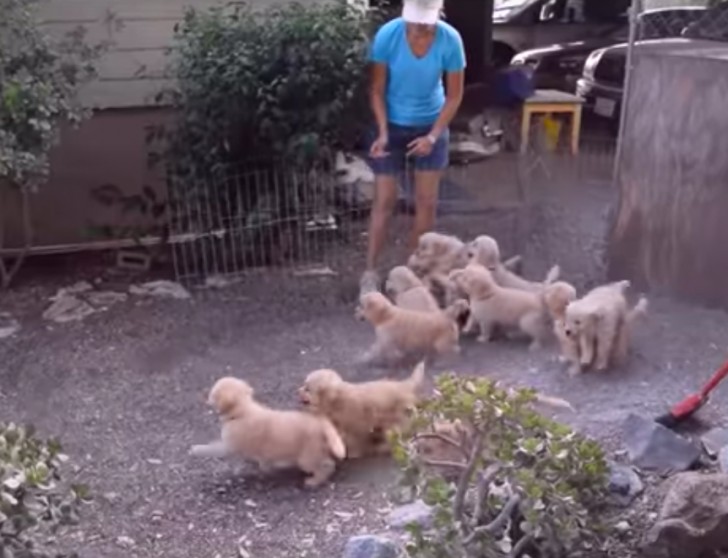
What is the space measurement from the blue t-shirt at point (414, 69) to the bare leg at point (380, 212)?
0.33 metres

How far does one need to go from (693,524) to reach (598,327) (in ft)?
5.53

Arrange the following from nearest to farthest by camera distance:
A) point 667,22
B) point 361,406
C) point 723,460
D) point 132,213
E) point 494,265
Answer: point 723,460 → point 361,406 → point 494,265 → point 132,213 → point 667,22

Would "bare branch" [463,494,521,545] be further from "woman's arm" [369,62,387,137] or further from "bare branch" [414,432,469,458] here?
"woman's arm" [369,62,387,137]

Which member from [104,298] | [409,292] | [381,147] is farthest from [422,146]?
[104,298]

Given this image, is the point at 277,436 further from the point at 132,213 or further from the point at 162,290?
the point at 132,213

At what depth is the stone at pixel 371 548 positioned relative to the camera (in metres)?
3.62

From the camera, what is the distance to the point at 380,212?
6.50m

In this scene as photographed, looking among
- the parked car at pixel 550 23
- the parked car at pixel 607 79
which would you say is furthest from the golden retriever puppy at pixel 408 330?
the parked car at pixel 550 23

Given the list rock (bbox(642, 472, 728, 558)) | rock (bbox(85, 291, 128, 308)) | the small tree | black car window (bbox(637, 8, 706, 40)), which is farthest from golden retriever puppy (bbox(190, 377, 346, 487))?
black car window (bbox(637, 8, 706, 40))

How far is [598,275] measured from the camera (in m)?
6.72

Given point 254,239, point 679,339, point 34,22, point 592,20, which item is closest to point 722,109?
point 679,339

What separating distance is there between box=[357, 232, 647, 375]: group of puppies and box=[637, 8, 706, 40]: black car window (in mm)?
3368

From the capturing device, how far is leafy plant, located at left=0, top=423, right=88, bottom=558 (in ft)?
9.73

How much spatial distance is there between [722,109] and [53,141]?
3.49 metres
